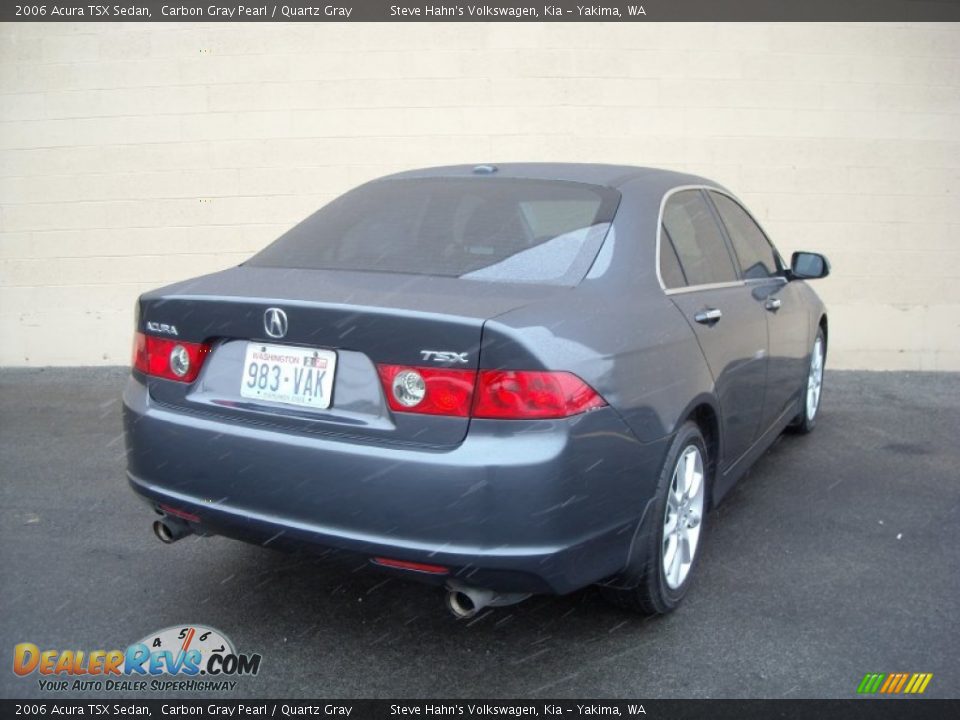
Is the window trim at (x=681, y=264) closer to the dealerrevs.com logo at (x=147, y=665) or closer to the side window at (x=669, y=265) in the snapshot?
the side window at (x=669, y=265)

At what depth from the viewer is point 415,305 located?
2.52 m

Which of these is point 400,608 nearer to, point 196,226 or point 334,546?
point 334,546

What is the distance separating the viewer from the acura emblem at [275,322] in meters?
2.61

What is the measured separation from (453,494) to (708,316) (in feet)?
4.68

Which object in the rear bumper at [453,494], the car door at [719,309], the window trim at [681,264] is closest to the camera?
the rear bumper at [453,494]

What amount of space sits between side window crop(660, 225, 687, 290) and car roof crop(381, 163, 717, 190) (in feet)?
0.81

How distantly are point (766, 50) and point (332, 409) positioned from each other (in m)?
6.31

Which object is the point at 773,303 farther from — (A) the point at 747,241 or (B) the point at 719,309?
(B) the point at 719,309

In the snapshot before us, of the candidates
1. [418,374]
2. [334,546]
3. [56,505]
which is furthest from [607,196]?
[56,505]

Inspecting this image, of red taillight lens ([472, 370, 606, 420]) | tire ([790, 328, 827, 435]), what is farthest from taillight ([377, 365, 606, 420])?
tire ([790, 328, 827, 435])

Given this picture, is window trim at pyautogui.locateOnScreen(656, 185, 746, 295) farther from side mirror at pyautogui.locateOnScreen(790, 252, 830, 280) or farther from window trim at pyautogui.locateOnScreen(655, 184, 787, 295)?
side mirror at pyautogui.locateOnScreen(790, 252, 830, 280)

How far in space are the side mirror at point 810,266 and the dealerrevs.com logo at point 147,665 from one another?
3.27 meters
